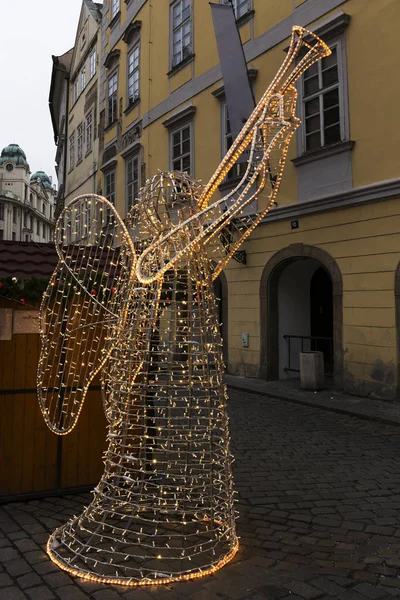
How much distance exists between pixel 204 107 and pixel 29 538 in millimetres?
11882

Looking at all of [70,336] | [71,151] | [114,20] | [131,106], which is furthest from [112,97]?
[70,336]

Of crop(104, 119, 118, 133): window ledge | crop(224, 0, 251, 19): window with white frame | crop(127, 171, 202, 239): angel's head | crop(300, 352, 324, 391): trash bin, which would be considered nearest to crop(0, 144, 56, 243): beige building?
crop(104, 119, 118, 133): window ledge

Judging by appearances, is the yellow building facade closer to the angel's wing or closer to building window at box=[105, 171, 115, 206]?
building window at box=[105, 171, 115, 206]

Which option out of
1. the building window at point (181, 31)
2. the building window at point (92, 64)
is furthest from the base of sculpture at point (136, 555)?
the building window at point (92, 64)

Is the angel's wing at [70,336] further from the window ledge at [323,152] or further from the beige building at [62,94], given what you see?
the beige building at [62,94]

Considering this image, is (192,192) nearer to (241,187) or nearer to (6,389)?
(241,187)

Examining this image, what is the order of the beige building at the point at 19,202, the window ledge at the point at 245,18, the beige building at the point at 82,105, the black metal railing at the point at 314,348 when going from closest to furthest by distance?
the black metal railing at the point at 314,348
the window ledge at the point at 245,18
the beige building at the point at 82,105
the beige building at the point at 19,202

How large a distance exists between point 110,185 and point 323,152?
1120 cm

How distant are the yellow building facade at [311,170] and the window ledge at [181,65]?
0.06 metres

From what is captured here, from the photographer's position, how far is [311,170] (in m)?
10.3

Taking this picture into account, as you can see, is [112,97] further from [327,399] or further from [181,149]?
[327,399]

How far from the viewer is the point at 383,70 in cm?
892

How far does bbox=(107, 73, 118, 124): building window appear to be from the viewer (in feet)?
62.8

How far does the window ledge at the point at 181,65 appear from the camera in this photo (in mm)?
13814
